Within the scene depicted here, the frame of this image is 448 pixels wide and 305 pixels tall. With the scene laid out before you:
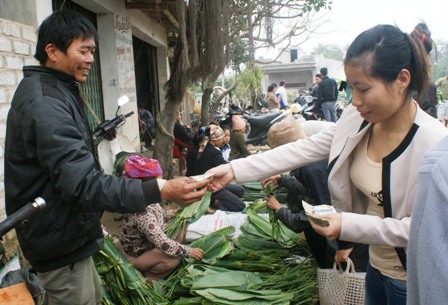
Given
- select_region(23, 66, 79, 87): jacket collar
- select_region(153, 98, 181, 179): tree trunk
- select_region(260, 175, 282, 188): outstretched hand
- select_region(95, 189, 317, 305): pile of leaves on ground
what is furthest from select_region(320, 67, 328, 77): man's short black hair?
select_region(23, 66, 79, 87): jacket collar

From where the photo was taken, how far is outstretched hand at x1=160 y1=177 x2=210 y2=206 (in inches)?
65.4

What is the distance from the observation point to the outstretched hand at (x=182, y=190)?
5.45 feet

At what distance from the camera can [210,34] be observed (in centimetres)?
577

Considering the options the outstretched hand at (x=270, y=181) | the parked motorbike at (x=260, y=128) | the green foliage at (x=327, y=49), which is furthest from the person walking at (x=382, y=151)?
the green foliage at (x=327, y=49)

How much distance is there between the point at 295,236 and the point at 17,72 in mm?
2887

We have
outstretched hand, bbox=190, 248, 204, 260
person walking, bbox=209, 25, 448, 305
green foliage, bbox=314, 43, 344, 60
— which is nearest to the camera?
person walking, bbox=209, 25, 448, 305

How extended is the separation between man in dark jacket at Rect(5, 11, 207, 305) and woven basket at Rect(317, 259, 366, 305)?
47.7 inches

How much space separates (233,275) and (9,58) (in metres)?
2.63

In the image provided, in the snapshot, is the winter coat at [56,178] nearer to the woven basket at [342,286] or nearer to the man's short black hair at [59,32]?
the man's short black hair at [59,32]

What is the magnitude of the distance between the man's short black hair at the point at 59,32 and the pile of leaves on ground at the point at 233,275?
56.7 inches

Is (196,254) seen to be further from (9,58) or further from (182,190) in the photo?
(9,58)

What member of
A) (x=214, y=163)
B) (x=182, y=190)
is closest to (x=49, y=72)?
(x=182, y=190)

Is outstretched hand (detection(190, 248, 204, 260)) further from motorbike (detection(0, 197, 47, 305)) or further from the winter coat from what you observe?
motorbike (detection(0, 197, 47, 305))

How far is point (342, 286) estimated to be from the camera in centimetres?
252
